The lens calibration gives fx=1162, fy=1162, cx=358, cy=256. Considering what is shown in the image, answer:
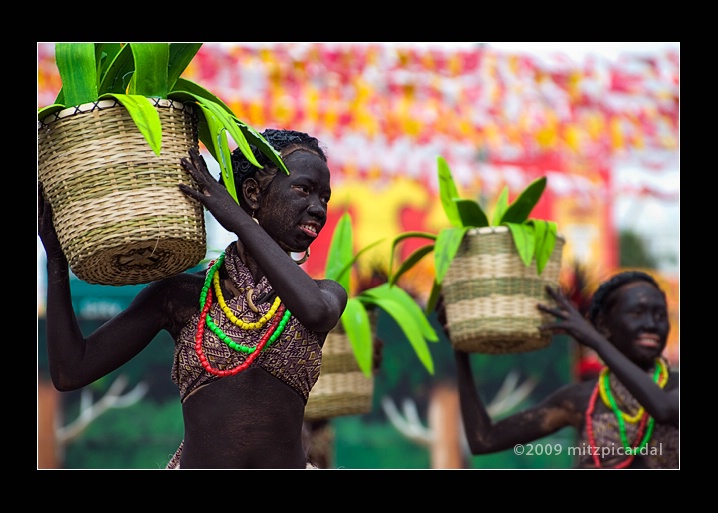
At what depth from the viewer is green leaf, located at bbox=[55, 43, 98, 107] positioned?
9.50ft

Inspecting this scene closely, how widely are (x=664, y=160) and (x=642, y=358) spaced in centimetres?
488

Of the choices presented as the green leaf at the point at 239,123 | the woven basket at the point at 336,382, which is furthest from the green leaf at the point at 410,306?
the green leaf at the point at 239,123

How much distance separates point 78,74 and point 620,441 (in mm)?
2576

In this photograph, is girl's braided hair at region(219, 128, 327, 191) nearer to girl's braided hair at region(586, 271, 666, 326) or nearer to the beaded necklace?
the beaded necklace

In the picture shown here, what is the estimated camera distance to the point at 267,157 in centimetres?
310

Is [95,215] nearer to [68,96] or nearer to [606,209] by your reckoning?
[68,96]

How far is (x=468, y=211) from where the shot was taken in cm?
439

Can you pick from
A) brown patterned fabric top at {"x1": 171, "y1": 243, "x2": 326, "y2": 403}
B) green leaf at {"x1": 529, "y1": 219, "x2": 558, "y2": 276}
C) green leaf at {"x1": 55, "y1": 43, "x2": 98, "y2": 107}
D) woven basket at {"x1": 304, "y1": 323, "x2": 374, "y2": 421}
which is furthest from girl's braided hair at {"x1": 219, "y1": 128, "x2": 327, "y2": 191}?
woven basket at {"x1": 304, "y1": 323, "x2": 374, "y2": 421}

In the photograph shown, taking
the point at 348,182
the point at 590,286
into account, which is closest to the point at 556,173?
the point at 348,182

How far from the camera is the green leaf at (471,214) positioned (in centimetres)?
437

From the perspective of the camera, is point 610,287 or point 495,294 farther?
point 610,287

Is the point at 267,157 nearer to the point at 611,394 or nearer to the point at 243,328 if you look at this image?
the point at 243,328

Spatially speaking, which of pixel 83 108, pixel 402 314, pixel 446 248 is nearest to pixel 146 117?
pixel 83 108

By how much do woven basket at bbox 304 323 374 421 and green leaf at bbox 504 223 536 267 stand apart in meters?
0.80
